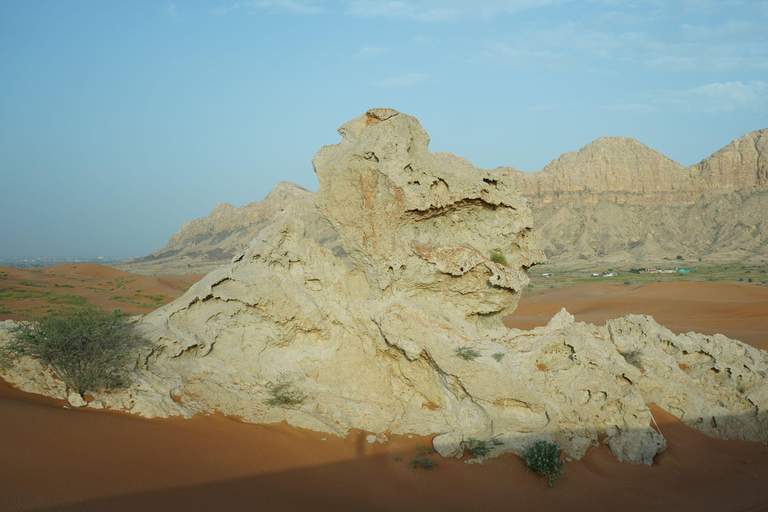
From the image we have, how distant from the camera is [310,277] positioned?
998cm

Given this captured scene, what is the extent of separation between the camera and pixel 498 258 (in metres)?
9.58

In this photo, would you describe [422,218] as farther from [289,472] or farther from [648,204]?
[648,204]

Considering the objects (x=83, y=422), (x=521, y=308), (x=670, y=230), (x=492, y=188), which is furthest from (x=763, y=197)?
(x=83, y=422)

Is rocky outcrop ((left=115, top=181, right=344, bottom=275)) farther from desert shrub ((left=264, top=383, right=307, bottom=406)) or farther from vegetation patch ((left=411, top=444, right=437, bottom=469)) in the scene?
vegetation patch ((left=411, top=444, right=437, bottom=469))

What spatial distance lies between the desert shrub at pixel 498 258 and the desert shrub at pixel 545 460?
3479 mm

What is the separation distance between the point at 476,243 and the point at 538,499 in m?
4.72

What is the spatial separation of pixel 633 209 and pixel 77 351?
4156 inches

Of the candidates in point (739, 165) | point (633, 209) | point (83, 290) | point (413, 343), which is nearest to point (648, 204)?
point (633, 209)

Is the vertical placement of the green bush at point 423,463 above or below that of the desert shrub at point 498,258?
below

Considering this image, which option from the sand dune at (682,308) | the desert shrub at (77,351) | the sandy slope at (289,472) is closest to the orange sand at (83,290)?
the desert shrub at (77,351)

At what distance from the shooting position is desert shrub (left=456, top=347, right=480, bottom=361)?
8398 mm

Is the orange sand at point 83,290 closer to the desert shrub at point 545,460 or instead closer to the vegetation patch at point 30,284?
the vegetation patch at point 30,284

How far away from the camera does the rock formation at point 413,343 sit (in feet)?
26.6

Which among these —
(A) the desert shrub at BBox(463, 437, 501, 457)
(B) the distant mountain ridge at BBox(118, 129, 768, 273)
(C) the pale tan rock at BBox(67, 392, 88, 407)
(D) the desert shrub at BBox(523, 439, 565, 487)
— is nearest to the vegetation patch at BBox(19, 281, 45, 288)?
(C) the pale tan rock at BBox(67, 392, 88, 407)
